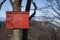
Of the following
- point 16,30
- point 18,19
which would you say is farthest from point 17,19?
point 16,30

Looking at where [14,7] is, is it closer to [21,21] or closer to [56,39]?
[21,21]

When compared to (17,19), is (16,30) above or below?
below

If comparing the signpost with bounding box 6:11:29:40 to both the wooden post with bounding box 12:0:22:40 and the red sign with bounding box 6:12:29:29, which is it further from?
the wooden post with bounding box 12:0:22:40

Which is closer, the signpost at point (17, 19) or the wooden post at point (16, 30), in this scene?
the signpost at point (17, 19)

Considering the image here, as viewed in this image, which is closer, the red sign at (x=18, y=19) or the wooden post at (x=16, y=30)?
the red sign at (x=18, y=19)

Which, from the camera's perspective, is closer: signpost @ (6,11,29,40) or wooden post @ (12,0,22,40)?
signpost @ (6,11,29,40)

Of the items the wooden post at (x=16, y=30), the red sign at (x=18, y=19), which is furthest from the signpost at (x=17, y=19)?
the wooden post at (x=16, y=30)

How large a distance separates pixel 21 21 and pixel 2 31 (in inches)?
807

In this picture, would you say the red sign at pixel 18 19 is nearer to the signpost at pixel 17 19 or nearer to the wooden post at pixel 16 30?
the signpost at pixel 17 19

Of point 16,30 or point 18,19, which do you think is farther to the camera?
point 16,30

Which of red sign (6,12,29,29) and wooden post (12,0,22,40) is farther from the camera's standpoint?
wooden post (12,0,22,40)

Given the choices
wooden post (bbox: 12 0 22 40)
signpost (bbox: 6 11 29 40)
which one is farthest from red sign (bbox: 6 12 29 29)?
wooden post (bbox: 12 0 22 40)

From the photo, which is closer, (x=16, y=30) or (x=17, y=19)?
(x=17, y=19)

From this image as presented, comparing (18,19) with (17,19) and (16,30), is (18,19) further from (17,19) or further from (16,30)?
(16,30)
